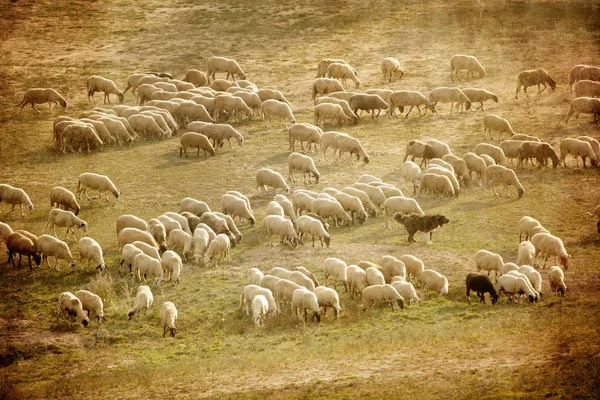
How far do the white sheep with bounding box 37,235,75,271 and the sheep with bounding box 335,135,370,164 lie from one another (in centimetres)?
1015

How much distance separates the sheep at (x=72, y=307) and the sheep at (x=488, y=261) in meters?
8.71

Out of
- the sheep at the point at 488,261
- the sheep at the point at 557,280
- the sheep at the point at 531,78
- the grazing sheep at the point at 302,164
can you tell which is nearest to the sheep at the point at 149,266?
the sheep at the point at 488,261

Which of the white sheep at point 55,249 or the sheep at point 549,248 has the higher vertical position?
the white sheep at point 55,249

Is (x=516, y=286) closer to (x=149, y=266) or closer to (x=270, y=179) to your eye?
(x=149, y=266)

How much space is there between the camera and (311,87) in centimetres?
3894

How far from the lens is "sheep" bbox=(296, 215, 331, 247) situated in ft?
76.7

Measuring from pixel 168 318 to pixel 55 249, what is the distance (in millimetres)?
4667

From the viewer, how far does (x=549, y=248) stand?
71.3 feet

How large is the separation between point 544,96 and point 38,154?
19.0m

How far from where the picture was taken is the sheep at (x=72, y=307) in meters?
19.8

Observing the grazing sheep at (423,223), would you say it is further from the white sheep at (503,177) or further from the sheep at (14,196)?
the sheep at (14,196)

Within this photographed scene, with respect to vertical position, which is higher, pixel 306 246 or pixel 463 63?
pixel 463 63

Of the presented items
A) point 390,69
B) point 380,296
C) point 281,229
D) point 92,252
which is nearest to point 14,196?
point 92,252

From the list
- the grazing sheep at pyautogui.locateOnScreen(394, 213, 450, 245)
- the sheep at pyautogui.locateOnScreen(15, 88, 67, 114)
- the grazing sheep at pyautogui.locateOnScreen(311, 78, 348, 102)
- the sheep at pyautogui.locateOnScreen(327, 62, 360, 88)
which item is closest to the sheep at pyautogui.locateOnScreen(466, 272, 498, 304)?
the grazing sheep at pyautogui.locateOnScreen(394, 213, 450, 245)
